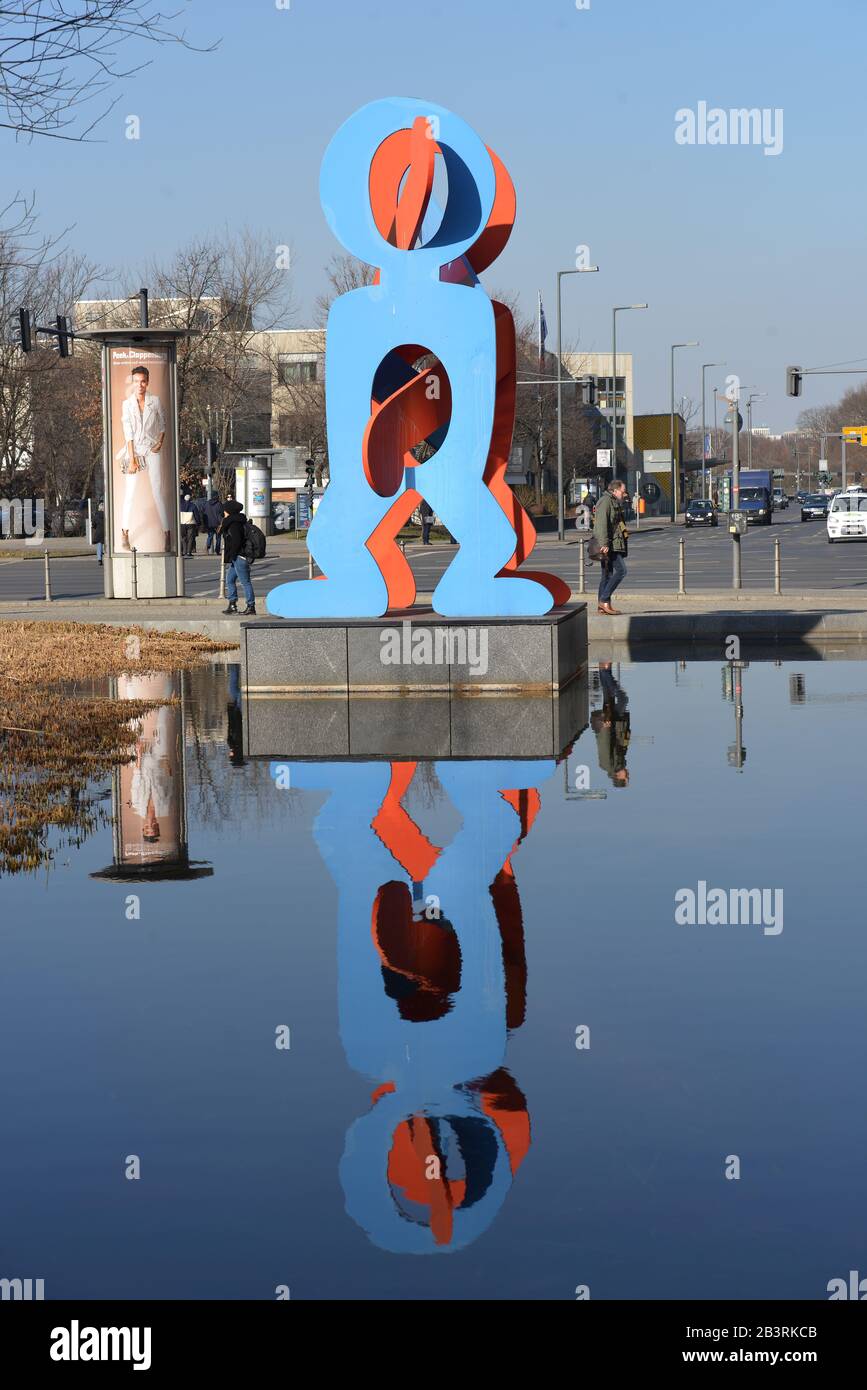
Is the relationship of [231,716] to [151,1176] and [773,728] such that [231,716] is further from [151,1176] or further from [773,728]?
[151,1176]

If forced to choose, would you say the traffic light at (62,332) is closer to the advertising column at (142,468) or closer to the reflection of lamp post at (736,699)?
the advertising column at (142,468)

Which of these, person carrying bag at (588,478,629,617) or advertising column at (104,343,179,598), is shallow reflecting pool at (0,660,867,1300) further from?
advertising column at (104,343,179,598)

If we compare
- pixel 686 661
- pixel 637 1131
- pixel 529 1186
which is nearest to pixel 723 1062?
pixel 637 1131

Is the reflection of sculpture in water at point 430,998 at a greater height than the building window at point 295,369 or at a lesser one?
Result: lesser

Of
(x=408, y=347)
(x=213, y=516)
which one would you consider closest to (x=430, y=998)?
(x=408, y=347)

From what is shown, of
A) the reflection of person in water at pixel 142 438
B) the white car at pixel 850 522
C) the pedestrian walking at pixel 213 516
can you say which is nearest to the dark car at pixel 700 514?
A: the white car at pixel 850 522

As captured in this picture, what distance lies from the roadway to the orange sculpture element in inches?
472

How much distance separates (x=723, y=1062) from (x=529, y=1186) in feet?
3.97

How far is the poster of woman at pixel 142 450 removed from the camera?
1182 inches

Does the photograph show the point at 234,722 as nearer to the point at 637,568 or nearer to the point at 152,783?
the point at 152,783

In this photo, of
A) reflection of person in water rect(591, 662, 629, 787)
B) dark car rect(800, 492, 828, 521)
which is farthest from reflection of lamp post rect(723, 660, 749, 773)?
dark car rect(800, 492, 828, 521)

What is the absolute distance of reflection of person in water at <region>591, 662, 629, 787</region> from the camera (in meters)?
12.3

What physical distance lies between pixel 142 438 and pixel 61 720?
16134 millimetres
